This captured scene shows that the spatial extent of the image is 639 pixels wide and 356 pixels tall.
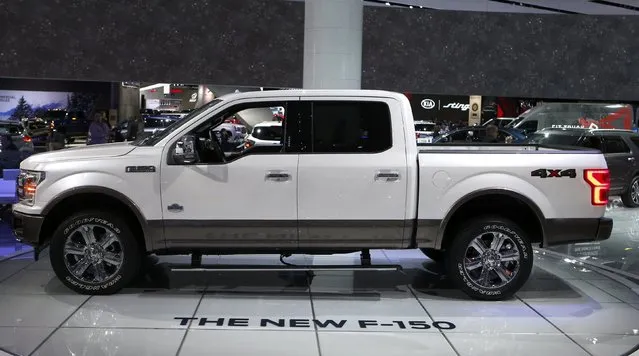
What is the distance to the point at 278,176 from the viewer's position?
5.33 metres

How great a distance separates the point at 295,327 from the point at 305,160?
145 cm

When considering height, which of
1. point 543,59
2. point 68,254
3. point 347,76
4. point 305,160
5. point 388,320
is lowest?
point 388,320

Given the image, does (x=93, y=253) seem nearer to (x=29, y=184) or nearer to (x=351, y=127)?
(x=29, y=184)

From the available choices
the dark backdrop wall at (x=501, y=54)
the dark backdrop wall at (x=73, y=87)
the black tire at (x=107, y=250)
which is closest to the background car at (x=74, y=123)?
the dark backdrop wall at (x=73, y=87)

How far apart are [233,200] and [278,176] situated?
0.45 metres

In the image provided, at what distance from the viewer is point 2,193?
830 cm

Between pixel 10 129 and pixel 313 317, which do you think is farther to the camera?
pixel 10 129

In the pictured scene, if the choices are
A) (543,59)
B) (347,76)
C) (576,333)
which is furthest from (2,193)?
(543,59)

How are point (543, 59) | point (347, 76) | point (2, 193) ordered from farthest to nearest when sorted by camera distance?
point (543, 59), point (347, 76), point (2, 193)

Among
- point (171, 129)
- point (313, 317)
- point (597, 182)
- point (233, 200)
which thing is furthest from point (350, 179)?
point (597, 182)

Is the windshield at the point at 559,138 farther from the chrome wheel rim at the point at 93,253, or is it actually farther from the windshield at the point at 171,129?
the chrome wheel rim at the point at 93,253

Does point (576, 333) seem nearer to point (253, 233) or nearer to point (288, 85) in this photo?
point (253, 233)

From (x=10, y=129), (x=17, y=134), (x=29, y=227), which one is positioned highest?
(x=10, y=129)

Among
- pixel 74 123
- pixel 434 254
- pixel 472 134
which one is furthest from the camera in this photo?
pixel 74 123
